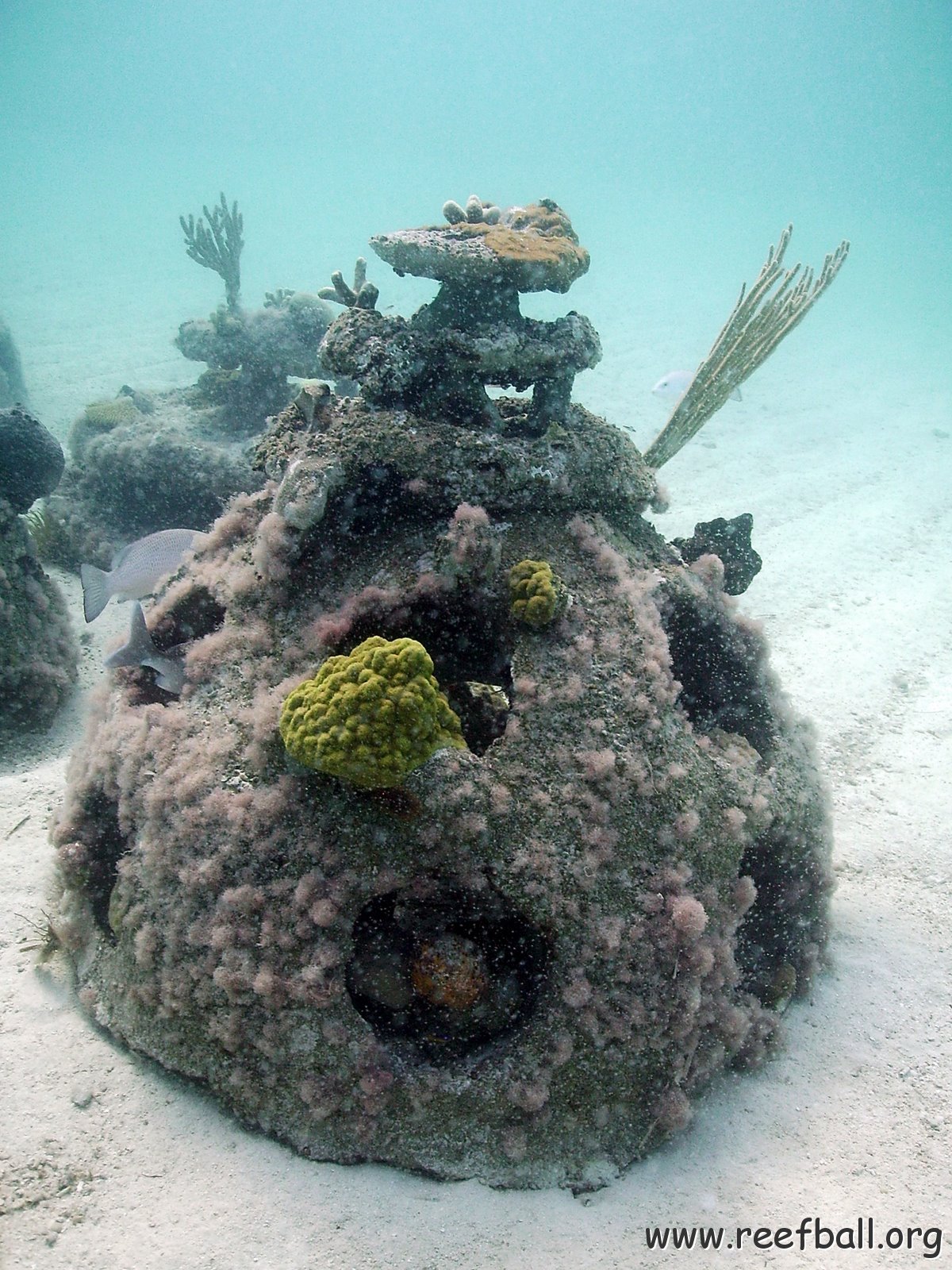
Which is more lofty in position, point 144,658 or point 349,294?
point 349,294

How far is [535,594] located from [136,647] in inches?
93.7

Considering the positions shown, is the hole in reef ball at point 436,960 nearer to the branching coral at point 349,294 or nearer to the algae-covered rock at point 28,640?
the branching coral at point 349,294

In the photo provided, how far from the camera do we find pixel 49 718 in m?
6.89

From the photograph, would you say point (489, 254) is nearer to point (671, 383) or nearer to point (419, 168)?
point (671, 383)

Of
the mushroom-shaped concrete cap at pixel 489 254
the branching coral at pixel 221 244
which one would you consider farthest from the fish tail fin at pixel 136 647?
the branching coral at pixel 221 244

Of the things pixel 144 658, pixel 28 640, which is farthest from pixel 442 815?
pixel 28 640

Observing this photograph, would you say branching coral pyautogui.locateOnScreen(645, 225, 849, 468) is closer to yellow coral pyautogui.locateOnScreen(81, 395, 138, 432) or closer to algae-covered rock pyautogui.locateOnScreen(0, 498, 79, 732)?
algae-covered rock pyautogui.locateOnScreen(0, 498, 79, 732)

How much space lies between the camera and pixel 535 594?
12.2 feet

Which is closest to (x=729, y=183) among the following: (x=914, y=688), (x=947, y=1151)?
(x=914, y=688)

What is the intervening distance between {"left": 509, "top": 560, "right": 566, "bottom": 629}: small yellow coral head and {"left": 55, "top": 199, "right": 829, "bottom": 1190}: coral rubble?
2 centimetres

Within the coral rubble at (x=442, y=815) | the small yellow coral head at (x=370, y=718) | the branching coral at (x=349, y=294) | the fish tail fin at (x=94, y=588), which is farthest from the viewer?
the fish tail fin at (x=94, y=588)

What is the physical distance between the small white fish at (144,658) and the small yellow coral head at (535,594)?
6.51 ft

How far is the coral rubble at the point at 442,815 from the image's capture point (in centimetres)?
323

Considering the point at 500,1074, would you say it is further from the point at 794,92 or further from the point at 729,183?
the point at 794,92
